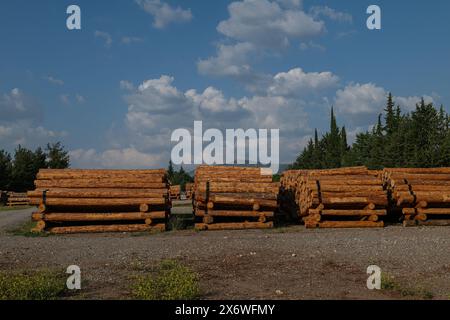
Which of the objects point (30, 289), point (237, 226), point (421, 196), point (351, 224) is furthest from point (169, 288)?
point (421, 196)

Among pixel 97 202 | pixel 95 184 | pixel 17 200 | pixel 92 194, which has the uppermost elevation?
pixel 95 184

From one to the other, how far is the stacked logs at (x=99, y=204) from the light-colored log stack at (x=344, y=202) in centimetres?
546

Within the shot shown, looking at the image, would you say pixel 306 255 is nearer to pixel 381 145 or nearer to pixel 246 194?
pixel 246 194

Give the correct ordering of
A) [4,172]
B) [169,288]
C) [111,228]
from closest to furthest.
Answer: [169,288] → [111,228] → [4,172]

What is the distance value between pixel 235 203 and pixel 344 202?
4010 mm

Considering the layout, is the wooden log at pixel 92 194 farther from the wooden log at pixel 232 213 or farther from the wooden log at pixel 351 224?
the wooden log at pixel 351 224

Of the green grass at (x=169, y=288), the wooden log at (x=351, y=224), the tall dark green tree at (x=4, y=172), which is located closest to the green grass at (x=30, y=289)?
the green grass at (x=169, y=288)

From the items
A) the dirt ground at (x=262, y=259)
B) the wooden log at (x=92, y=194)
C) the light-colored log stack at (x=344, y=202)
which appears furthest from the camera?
the light-colored log stack at (x=344, y=202)

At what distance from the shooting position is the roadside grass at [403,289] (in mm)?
6821

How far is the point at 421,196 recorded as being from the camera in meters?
17.0

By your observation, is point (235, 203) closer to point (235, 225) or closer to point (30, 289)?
point (235, 225)

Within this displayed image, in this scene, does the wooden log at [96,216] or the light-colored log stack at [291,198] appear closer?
the wooden log at [96,216]

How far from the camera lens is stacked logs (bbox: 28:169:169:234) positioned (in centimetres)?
1588
